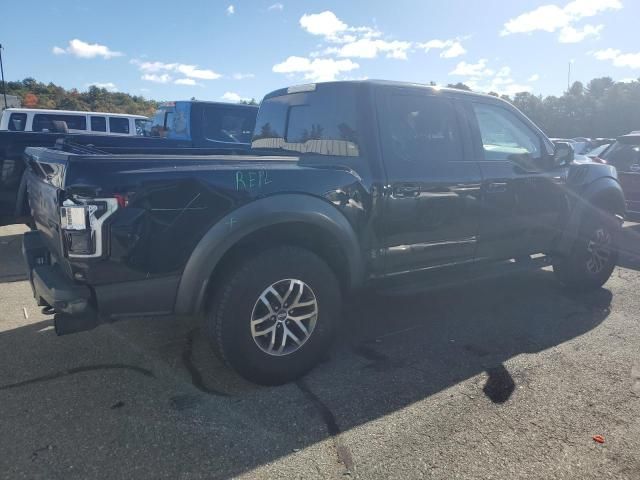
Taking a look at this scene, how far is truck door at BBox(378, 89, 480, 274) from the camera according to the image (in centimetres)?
359

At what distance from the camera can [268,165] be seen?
3.10m

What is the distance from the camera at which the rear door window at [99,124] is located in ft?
42.8

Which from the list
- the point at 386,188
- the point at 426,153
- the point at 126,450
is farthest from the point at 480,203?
the point at 126,450

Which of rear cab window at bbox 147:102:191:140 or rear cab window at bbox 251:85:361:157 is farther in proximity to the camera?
rear cab window at bbox 147:102:191:140

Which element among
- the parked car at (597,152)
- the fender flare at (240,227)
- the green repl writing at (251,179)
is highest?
the parked car at (597,152)

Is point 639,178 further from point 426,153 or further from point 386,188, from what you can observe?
point 386,188

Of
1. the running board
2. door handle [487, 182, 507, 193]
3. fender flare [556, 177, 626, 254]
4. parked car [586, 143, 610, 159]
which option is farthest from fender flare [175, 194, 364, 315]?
parked car [586, 143, 610, 159]

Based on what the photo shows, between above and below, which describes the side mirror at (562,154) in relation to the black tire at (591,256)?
above

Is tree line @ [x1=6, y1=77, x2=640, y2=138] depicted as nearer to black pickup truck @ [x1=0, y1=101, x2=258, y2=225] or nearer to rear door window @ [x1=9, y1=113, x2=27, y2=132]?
rear door window @ [x1=9, y1=113, x2=27, y2=132]

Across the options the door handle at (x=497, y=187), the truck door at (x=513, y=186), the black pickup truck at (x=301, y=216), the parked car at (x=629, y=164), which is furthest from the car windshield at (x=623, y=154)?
the door handle at (x=497, y=187)

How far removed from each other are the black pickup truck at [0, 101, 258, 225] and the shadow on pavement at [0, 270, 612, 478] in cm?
153

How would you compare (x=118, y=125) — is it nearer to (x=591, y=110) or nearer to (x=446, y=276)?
(x=446, y=276)

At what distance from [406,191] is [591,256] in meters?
2.70

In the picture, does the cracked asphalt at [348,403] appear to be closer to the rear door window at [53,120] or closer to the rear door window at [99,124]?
the rear door window at [53,120]
